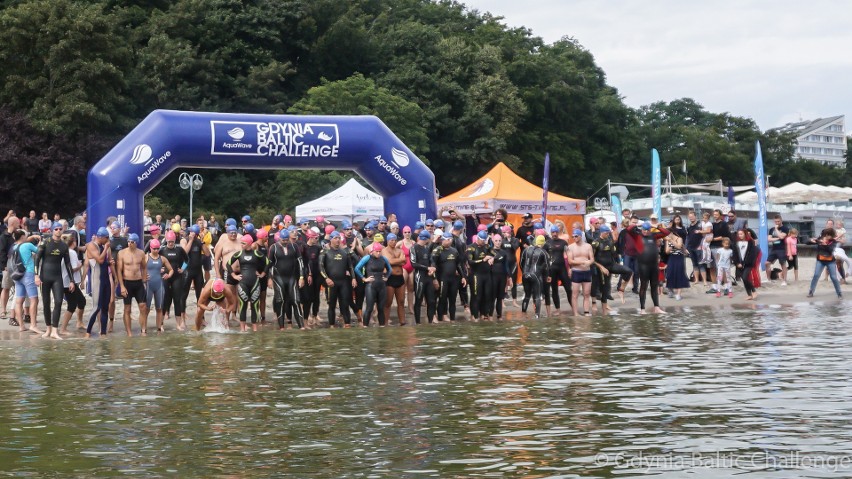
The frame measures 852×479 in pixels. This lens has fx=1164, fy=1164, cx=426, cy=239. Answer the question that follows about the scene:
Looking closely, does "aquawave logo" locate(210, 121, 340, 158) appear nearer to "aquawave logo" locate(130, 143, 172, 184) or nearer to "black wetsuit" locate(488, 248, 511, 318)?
"aquawave logo" locate(130, 143, 172, 184)

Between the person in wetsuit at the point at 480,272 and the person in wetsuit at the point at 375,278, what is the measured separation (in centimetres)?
170

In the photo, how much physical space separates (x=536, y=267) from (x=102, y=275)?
783cm

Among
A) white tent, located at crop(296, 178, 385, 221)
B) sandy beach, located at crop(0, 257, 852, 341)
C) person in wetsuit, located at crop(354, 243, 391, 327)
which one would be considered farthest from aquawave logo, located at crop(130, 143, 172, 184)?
white tent, located at crop(296, 178, 385, 221)

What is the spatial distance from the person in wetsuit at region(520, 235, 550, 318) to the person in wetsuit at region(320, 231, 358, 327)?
3356mm

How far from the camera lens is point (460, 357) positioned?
1503 cm

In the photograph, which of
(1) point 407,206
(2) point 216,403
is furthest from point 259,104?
(2) point 216,403

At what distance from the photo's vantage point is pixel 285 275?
20.4 m

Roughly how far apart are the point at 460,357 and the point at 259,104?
4367cm

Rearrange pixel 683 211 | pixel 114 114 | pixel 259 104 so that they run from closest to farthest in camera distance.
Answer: pixel 114 114 < pixel 259 104 < pixel 683 211

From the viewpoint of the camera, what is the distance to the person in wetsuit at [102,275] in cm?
1895

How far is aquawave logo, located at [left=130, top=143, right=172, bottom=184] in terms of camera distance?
22484 millimetres

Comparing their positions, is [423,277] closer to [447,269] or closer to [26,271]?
[447,269]

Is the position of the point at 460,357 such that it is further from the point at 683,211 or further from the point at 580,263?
the point at 683,211

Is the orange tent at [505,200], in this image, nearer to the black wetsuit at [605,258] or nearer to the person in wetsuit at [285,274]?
the black wetsuit at [605,258]
